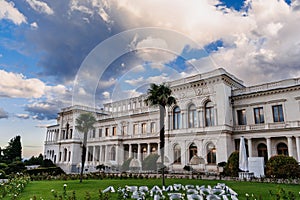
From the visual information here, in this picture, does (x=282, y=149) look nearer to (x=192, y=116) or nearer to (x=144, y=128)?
(x=192, y=116)

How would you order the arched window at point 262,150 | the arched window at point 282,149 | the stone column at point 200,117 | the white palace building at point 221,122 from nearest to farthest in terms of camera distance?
the arched window at point 282,149 < the white palace building at point 221,122 < the arched window at point 262,150 < the stone column at point 200,117

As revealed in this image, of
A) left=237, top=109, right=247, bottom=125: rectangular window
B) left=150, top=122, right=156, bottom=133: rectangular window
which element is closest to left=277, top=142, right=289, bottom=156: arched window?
left=237, top=109, right=247, bottom=125: rectangular window

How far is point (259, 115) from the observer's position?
98.6 feet

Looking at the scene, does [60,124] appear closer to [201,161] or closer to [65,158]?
[65,158]

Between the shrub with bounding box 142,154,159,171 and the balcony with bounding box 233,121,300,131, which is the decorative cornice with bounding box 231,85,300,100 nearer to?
the balcony with bounding box 233,121,300,131

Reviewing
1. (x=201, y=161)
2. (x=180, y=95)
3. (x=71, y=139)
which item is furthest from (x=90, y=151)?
(x=201, y=161)

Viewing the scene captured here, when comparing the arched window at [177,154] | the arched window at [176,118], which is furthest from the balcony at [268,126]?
the arched window at [177,154]

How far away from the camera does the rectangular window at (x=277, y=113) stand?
92.9 ft

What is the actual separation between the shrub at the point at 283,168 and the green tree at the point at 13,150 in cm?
4529

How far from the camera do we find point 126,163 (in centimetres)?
3675

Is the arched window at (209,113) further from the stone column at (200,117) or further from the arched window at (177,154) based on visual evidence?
the arched window at (177,154)

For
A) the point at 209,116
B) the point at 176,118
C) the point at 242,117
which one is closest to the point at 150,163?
the point at 176,118

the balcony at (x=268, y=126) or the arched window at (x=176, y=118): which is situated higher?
the arched window at (x=176, y=118)

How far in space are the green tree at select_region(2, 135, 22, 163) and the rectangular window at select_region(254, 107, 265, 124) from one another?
44.2 metres
